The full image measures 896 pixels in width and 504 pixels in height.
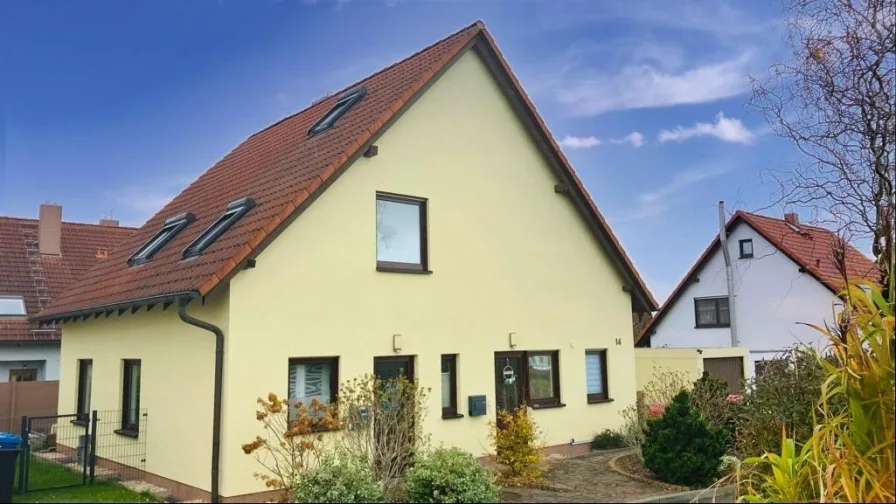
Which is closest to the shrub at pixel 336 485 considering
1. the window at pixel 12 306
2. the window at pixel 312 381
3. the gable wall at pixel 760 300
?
the window at pixel 312 381

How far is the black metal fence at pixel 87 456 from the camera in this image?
38.0 ft

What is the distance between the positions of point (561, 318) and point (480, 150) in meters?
3.85

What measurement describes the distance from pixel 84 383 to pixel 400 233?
8278 mm

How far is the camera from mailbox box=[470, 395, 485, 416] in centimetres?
1305

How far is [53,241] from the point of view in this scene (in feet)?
80.7

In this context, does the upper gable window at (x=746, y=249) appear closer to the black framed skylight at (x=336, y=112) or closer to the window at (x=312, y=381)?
the black framed skylight at (x=336, y=112)

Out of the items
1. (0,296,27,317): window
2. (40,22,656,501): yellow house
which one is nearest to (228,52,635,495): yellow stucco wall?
(40,22,656,501): yellow house

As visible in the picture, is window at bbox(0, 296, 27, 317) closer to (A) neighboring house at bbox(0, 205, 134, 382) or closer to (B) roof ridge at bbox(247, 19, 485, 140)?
(A) neighboring house at bbox(0, 205, 134, 382)

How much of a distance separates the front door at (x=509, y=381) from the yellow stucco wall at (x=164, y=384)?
17.8ft

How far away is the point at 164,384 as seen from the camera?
11.9m

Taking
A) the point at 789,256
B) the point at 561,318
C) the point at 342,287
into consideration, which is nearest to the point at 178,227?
the point at 342,287

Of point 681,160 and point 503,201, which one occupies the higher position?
point 681,160

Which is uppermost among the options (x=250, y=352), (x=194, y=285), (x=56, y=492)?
(x=194, y=285)

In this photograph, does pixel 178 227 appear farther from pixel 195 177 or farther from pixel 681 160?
pixel 681 160
